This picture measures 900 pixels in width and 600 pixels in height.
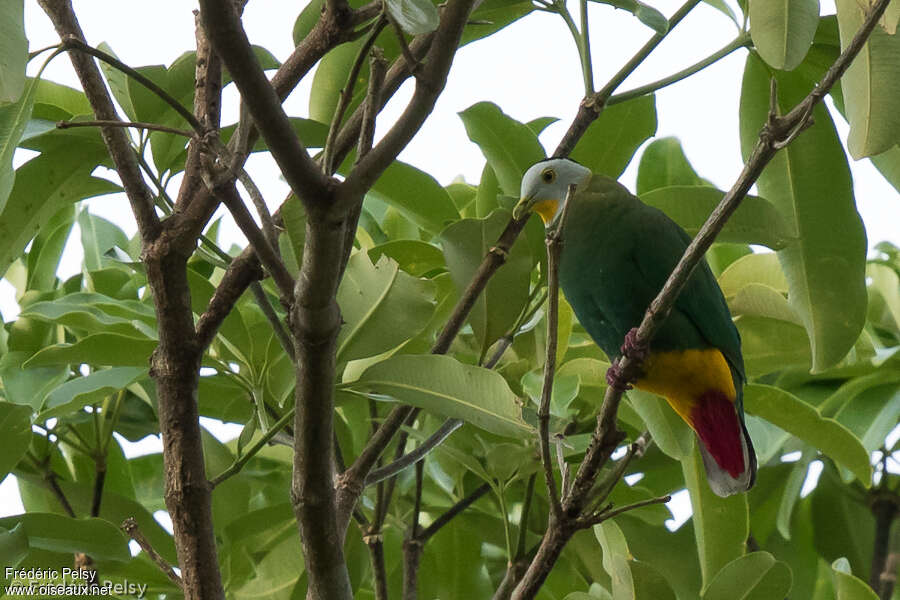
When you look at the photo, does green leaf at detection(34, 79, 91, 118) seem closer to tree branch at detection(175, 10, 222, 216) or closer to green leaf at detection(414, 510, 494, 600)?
tree branch at detection(175, 10, 222, 216)

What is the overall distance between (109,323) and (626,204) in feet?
3.39

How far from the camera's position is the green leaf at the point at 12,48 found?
3.67ft

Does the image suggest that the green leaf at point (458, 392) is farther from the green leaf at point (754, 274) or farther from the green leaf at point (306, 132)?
the green leaf at point (754, 274)

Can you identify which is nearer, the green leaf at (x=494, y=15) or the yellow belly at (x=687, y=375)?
the green leaf at (x=494, y=15)

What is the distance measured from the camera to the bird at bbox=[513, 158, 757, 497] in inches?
75.2

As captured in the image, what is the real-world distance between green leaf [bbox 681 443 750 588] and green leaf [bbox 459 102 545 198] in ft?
1.90

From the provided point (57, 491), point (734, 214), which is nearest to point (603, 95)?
point (734, 214)

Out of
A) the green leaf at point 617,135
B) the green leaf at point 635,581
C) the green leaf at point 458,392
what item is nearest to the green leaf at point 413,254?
the green leaf at point 617,135

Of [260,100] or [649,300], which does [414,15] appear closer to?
[260,100]

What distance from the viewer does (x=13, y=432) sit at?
1.59 metres

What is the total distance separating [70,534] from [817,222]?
128 cm

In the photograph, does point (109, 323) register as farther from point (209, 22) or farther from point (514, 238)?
point (209, 22)

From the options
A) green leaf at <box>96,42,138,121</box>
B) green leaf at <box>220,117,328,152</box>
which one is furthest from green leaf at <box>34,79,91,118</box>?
green leaf at <box>220,117,328,152</box>

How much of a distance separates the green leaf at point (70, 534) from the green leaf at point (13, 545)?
0.07 m
